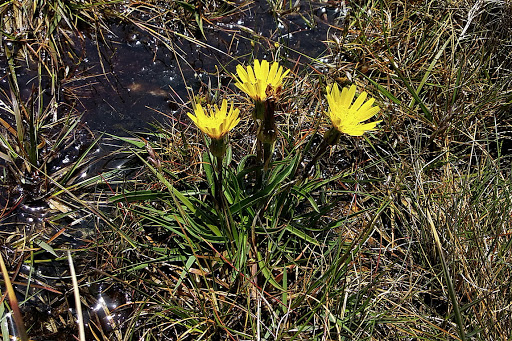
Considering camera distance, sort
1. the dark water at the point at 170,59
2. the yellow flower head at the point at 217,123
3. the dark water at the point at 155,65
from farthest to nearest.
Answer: the dark water at the point at 170,59 → the dark water at the point at 155,65 → the yellow flower head at the point at 217,123

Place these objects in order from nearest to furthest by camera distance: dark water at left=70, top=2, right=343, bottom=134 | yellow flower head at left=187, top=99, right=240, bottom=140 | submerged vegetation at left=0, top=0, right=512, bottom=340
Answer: yellow flower head at left=187, top=99, right=240, bottom=140 < submerged vegetation at left=0, top=0, right=512, bottom=340 < dark water at left=70, top=2, right=343, bottom=134

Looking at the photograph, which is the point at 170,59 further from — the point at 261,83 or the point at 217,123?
the point at 261,83

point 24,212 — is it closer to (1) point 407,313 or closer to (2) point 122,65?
(2) point 122,65

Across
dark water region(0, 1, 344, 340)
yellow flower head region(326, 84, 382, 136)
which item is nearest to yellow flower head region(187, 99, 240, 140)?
yellow flower head region(326, 84, 382, 136)

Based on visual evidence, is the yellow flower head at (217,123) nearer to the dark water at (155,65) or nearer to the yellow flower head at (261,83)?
the yellow flower head at (261,83)

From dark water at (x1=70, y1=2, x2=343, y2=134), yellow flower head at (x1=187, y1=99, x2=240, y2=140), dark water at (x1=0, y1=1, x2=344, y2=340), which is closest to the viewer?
yellow flower head at (x1=187, y1=99, x2=240, y2=140)

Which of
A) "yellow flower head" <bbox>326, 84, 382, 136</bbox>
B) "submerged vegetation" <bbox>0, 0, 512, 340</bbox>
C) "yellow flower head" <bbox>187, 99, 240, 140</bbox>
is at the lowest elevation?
"submerged vegetation" <bbox>0, 0, 512, 340</bbox>

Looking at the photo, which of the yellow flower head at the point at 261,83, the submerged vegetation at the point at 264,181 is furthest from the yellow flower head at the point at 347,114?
the yellow flower head at the point at 261,83

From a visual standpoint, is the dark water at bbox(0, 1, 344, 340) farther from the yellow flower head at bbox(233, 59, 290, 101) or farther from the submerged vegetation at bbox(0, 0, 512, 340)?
the yellow flower head at bbox(233, 59, 290, 101)
